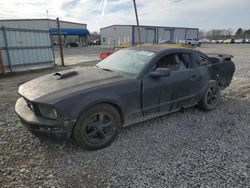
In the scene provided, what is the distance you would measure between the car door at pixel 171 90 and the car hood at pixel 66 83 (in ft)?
1.68

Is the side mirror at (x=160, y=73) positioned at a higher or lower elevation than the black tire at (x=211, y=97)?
higher

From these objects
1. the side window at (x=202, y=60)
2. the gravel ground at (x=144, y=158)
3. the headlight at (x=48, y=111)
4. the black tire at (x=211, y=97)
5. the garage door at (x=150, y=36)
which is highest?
the garage door at (x=150, y=36)

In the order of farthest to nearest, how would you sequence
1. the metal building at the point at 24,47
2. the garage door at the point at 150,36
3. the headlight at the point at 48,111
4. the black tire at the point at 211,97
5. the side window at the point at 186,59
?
the garage door at the point at 150,36, the metal building at the point at 24,47, the black tire at the point at 211,97, the side window at the point at 186,59, the headlight at the point at 48,111

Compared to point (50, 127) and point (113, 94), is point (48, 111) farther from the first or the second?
point (113, 94)

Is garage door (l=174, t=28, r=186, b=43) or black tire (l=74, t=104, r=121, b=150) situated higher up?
garage door (l=174, t=28, r=186, b=43)

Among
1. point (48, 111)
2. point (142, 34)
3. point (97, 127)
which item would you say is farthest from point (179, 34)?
point (48, 111)

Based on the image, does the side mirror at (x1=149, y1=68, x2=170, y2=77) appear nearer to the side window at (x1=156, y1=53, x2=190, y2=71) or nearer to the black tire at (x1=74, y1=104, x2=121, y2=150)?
the side window at (x1=156, y1=53, x2=190, y2=71)

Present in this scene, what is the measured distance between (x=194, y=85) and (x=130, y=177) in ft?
8.07

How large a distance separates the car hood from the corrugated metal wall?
790cm

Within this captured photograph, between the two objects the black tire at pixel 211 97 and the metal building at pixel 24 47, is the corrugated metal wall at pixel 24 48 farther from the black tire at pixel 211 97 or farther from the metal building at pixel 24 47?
the black tire at pixel 211 97

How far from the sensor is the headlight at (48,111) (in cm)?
269

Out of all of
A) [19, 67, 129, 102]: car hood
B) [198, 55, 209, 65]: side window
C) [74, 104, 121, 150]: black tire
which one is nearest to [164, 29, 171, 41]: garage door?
[198, 55, 209, 65]: side window

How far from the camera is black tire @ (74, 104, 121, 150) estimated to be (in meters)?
2.90

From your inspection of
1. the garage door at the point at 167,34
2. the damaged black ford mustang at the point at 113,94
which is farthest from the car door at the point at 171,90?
the garage door at the point at 167,34
